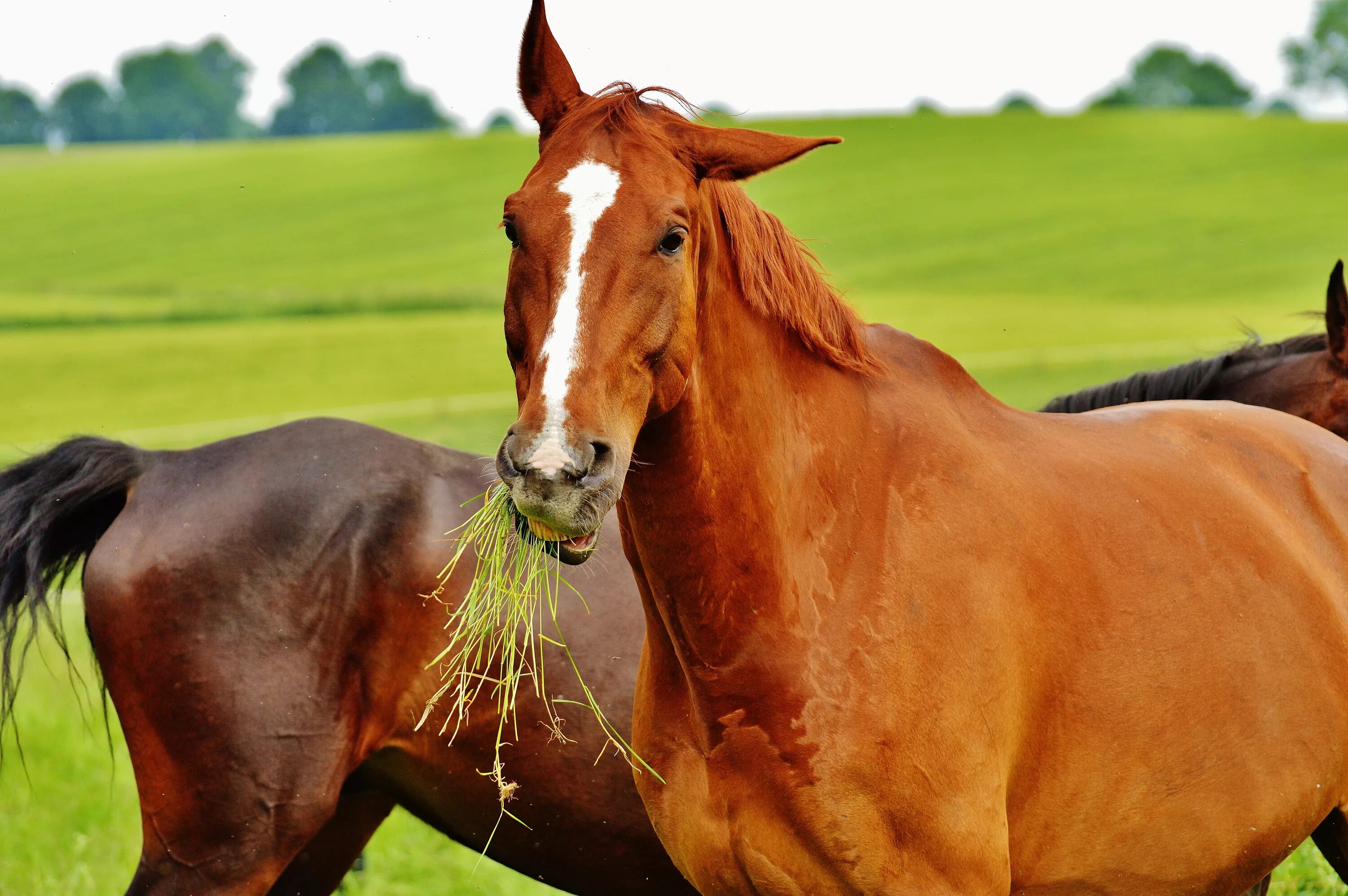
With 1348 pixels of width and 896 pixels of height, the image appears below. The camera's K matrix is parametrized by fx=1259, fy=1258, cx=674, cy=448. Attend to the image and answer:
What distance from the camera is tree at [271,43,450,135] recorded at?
194 ft

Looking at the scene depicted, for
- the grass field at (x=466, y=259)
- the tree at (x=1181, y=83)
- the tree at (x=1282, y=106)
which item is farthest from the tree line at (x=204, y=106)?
the tree at (x=1282, y=106)

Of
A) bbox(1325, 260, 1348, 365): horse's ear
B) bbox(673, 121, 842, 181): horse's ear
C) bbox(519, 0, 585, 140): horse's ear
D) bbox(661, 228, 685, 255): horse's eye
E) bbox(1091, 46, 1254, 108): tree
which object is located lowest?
bbox(1325, 260, 1348, 365): horse's ear

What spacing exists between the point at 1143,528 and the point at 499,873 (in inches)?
156

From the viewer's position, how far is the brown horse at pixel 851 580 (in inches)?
97.1

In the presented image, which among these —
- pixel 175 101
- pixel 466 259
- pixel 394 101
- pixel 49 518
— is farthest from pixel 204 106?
pixel 49 518

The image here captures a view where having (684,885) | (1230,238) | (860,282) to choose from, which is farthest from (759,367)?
(1230,238)

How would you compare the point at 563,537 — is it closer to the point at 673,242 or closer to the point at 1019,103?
the point at 673,242

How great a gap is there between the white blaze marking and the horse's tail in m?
2.40

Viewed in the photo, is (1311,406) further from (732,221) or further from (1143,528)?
(732,221)

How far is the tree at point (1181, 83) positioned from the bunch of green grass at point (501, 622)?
72.6m

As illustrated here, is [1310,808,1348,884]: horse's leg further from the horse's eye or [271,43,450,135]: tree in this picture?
[271,43,450,135]: tree

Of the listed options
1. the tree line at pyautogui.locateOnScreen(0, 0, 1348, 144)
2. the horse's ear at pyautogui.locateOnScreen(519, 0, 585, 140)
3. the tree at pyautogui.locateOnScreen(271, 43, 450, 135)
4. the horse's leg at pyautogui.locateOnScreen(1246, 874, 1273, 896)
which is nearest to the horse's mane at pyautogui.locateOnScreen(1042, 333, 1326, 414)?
the horse's leg at pyautogui.locateOnScreen(1246, 874, 1273, 896)

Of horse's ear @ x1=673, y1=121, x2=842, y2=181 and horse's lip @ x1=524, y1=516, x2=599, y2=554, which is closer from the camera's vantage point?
horse's lip @ x1=524, y1=516, x2=599, y2=554

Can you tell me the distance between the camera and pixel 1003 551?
2889 millimetres
